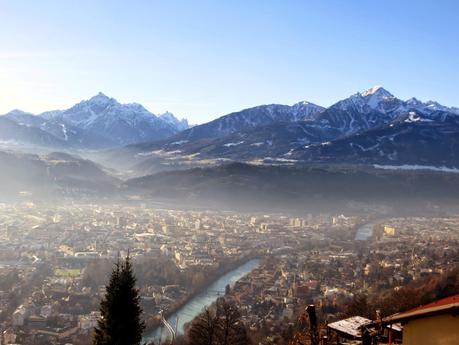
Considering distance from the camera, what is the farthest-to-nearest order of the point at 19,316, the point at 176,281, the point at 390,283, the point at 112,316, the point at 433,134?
the point at 433,134 < the point at 176,281 < the point at 390,283 < the point at 19,316 < the point at 112,316

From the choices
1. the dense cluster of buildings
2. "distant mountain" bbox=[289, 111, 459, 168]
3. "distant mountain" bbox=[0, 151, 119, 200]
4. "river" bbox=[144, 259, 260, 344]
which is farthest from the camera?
"distant mountain" bbox=[289, 111, 459, 168]

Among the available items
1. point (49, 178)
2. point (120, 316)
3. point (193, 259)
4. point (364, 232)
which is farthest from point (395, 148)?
point (120, 316)

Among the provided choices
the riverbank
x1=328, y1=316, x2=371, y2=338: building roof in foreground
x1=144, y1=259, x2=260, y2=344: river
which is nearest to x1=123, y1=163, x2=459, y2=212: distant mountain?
the riverbank

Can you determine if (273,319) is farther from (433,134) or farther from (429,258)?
(433,134)

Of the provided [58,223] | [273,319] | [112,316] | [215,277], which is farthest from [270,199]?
[112,316]

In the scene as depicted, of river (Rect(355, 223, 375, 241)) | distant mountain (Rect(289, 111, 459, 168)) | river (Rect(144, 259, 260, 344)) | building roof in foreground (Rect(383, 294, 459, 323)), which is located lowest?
river (Rect(144, 259, 260, 344))

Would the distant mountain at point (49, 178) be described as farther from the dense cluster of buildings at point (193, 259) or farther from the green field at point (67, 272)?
the green field at point (67, 272)

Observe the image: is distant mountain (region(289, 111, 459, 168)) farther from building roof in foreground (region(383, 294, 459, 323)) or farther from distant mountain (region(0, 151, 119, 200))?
building roof in foreground (region(383, 294, 459, 323))
